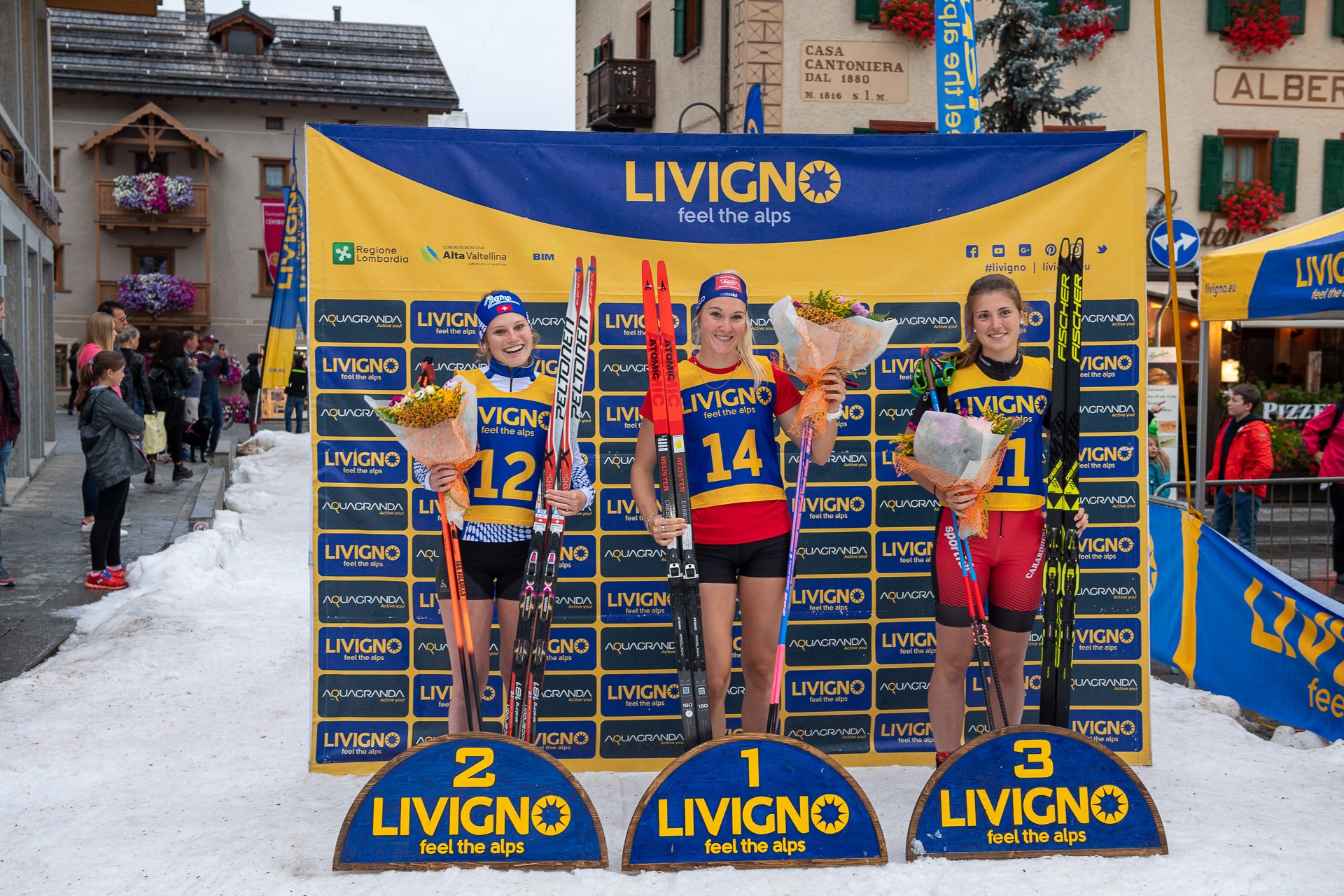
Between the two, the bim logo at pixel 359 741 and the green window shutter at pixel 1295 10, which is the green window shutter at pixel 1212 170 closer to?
the green window shutter at pixel 1295 10

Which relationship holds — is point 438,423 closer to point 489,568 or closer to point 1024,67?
point 489,568

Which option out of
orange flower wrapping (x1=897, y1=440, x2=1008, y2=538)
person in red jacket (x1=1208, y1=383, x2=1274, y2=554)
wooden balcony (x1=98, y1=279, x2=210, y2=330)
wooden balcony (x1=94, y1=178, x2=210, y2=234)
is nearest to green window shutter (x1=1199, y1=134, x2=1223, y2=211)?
person in red jacket (x1=1208, y1=383, x2=1274, y2=554)

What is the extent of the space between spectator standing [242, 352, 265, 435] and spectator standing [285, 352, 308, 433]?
732mm

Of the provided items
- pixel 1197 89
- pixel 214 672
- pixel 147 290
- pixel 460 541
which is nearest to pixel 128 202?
pixel 147 290

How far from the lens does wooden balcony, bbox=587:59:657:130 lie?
2100cm

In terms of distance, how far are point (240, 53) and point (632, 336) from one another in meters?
35.2

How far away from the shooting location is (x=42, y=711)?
526cm

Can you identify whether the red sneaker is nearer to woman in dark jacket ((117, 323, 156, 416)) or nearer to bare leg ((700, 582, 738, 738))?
woman in dark jacket ((117, 323, 156, 416))

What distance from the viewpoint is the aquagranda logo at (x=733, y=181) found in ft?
Result: 15.3

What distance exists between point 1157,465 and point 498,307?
8.10m

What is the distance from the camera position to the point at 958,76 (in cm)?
746

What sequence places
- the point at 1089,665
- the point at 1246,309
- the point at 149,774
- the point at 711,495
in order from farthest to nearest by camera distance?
the point at 1246,309
the point at 1089,665
the point at 149,774
the point at 711,495

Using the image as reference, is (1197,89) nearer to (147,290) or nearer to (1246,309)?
(1246,309)

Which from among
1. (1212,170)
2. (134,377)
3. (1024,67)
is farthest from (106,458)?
(1212,170)
